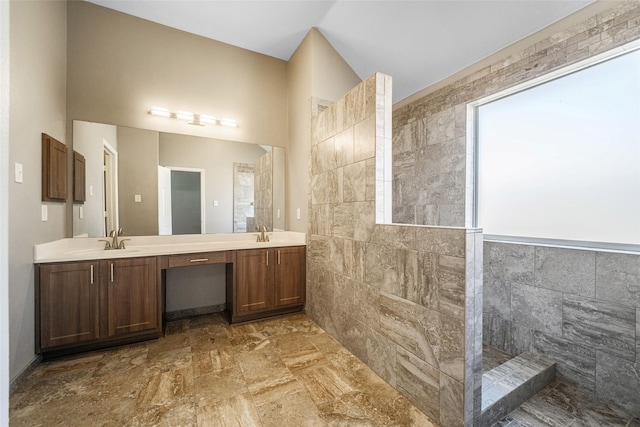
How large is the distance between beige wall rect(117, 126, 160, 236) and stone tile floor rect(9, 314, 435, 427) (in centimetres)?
124

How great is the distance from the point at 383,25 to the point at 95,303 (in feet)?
12.4

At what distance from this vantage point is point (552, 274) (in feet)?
7.11

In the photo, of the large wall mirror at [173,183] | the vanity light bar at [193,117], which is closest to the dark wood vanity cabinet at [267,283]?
the large wall mirror at [173,183]

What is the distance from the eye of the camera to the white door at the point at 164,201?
114 inches

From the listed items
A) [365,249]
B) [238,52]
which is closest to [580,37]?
[365,249]

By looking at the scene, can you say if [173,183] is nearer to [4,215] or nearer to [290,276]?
[290,276]

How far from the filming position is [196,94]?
3.07 m

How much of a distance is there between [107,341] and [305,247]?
80.2 inches

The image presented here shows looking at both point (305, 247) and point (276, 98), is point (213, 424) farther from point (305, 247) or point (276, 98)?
point (276, 98)

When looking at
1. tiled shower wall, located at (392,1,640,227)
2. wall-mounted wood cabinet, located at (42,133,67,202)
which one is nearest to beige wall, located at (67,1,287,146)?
wall-mounted wood cabinet, located at (42,133,67,202)

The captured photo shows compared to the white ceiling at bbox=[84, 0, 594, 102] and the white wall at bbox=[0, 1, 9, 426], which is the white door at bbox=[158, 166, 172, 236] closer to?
the white ceiling at bbox=[84, 0, 594, 102]

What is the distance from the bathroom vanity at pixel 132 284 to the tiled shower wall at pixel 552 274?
1.95 m

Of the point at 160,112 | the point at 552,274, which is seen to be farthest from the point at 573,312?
the point at 160,112

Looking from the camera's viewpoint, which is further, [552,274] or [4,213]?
[552,274]
